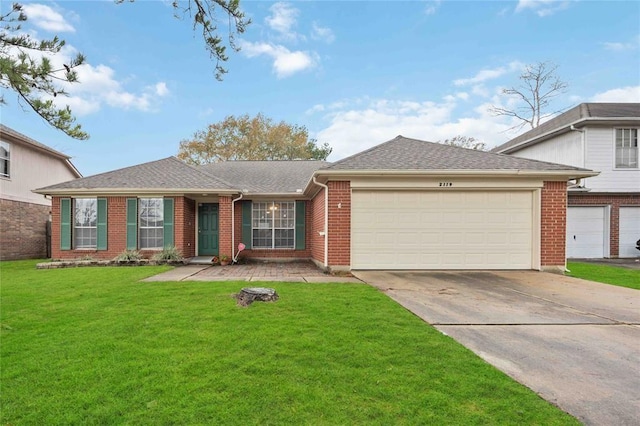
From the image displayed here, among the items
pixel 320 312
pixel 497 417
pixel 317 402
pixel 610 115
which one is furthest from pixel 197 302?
pixel 610 115

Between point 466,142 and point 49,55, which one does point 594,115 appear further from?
point 466,142

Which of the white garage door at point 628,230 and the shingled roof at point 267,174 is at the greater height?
the shingled roof at point 267,174

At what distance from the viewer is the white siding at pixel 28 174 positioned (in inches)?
505

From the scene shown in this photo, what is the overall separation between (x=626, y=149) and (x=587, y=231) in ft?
11.9

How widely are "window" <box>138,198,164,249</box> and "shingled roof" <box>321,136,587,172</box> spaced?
640 centimetres

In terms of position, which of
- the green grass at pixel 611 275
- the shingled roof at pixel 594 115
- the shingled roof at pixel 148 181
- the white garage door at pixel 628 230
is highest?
the shingled roof at pixel 594 115

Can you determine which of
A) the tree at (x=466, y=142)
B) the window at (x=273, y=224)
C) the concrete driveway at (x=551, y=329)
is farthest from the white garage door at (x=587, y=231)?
the tree at (x=466, y=142)

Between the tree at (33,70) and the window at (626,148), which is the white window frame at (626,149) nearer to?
the window at (626,148)

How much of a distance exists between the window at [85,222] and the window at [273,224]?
544 cm

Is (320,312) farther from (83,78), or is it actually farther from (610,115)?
(610,115)

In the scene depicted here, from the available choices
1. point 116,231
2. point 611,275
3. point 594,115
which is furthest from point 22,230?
point 594,115

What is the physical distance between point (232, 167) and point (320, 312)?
1177 cm

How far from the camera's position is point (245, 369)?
277cm

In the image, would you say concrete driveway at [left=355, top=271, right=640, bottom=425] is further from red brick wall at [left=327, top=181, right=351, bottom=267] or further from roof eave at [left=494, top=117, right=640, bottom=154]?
roof eave at [left=494, top=117, right=640, bottom=154]
